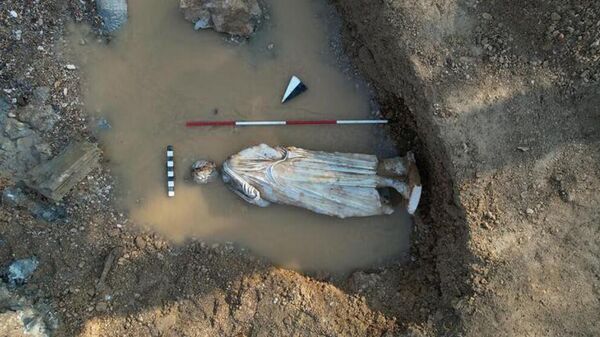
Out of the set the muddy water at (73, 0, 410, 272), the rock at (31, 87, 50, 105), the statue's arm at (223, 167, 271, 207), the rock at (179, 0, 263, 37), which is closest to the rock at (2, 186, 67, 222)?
the muddy water at (73, 0, 410, 272)

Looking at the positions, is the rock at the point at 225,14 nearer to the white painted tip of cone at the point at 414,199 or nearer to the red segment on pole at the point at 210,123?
the red segment on pole at the point at 210,123

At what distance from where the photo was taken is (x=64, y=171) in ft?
18.9

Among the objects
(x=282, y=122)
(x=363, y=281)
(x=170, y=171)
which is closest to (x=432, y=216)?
(x=363, y=281)

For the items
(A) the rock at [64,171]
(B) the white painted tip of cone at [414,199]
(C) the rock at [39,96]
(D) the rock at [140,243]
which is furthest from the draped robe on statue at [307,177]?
(C) the rock at [39,96]

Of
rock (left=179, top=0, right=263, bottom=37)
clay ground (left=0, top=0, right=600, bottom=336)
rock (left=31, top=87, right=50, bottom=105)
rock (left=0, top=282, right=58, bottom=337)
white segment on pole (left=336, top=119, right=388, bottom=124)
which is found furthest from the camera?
white segment on pole (left=336, top=119, right=388, bottom=124)

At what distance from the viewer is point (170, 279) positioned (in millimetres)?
5992

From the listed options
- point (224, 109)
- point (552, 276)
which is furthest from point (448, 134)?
point (224, 109)

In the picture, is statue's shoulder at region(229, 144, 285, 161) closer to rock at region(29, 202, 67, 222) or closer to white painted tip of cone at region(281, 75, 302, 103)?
white painted tip of cone at region(281, 75, 302, 103)

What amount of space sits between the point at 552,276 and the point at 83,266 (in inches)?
183

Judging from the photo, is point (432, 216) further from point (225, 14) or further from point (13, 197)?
point (13, 197)

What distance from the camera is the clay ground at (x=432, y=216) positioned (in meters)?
5.35

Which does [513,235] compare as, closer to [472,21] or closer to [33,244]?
[472,21]

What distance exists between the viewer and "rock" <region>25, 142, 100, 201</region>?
18.7 feet

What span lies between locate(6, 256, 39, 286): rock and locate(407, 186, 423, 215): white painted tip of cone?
3843mm
